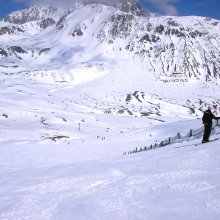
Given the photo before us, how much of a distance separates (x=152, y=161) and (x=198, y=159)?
2.36m

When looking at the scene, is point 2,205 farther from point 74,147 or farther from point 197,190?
point 74,147

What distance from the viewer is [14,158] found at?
131ft

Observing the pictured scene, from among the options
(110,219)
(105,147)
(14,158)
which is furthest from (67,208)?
(105,147)

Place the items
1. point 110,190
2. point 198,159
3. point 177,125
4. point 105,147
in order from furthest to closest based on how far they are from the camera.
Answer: point 177,125 < point 105,147 < point 198,159 < point 110,190

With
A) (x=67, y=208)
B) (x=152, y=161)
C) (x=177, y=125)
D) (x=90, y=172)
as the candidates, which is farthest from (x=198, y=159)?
(x=177, y=125)

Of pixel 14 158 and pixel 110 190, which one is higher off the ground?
pixel 110 190

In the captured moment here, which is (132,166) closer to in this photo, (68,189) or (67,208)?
(68,189)

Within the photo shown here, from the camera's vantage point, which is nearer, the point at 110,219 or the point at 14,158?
the point at 110,219

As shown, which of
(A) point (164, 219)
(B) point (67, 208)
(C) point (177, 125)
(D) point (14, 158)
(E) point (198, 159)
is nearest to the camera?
(A) point (164, 219)

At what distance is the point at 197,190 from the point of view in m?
11.6

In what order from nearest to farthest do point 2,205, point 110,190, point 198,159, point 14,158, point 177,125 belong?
point 2,205
point 110,190
point 198,159
point 14,158
point 177,125

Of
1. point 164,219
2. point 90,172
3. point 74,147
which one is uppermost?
point 164,219

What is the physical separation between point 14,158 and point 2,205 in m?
28.6

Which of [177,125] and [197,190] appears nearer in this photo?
[197,190]
